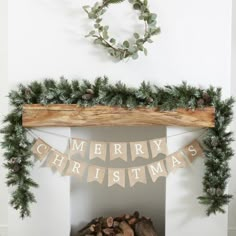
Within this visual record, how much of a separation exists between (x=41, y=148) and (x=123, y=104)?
0.56 meters

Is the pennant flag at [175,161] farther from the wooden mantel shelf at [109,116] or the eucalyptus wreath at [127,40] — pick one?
the eucalyptus wreath at [127,40]

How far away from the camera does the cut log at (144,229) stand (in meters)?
2.39

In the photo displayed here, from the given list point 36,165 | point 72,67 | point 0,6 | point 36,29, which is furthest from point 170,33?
point 0,6

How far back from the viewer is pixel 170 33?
2.24m

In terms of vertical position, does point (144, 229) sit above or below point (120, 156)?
below

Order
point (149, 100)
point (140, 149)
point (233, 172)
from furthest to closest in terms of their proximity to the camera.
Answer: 1. point (233, 172)
2. point (140, 149)
3. point (149, 100)

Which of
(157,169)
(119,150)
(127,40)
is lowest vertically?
(157,169)

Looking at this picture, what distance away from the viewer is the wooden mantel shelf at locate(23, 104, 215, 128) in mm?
2205

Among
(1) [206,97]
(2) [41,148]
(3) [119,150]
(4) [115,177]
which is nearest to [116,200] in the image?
(4) [115,177]

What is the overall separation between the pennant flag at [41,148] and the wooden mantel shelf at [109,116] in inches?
5.5

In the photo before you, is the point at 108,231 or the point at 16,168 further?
the point at 108,231

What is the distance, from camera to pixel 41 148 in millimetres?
2305

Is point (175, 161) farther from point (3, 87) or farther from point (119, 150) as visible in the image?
point (3, 87)

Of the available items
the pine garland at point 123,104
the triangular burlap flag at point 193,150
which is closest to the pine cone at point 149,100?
the pine garland at point 123,104
